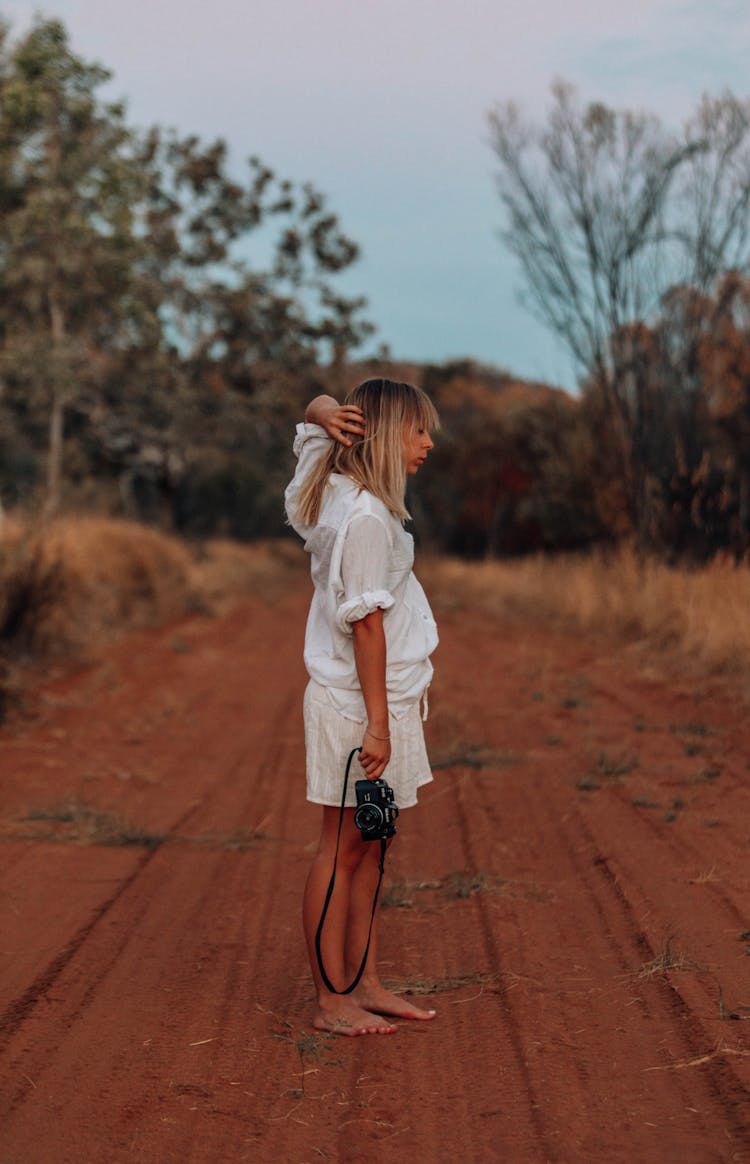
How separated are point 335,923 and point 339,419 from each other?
5.00ft

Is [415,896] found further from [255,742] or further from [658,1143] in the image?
[255,742]

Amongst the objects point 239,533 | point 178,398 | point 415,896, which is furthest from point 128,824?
point 239,533

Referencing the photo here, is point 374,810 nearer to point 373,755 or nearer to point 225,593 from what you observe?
point 373,755

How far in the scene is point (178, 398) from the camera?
36344mm

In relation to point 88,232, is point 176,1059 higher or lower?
lower

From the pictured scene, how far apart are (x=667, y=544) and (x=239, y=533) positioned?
111 ft

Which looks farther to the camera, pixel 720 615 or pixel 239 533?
pixel 239 533

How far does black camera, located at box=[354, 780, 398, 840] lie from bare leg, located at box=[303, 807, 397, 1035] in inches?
8.5

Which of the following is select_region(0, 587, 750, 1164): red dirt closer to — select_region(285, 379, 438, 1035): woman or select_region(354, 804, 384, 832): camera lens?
→ select_region(285, 379, 438, 1035): woman

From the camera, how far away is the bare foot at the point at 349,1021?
4.02 meters

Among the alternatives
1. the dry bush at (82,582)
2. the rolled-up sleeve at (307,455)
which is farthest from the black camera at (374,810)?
the dry bush at (82,582)

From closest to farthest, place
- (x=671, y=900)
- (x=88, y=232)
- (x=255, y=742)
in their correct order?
(x=671, y=900)
(x=255, y=742)
(x=88, y=232)

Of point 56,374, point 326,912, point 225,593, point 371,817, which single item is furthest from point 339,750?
point 56,374

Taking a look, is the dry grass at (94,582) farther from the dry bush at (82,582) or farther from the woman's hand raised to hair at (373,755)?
the woman's hand raised to hair at (373,755)
